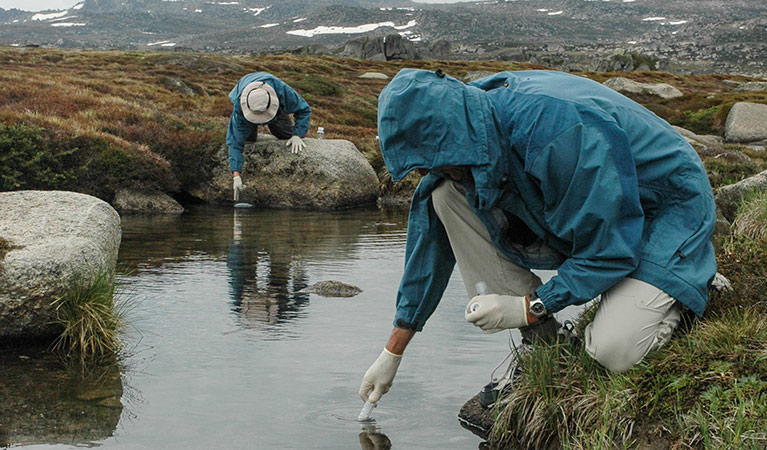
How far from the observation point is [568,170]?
12.7 feet

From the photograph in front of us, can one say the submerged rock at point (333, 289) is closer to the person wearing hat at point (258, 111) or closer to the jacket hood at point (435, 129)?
the jacket hood at point (435, 129)

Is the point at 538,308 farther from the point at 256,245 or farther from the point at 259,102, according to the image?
the point at 259,102

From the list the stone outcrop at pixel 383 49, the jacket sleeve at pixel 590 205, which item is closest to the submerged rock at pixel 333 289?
the jacket sleeve at pixel 590 205

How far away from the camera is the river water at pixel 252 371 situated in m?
4.88

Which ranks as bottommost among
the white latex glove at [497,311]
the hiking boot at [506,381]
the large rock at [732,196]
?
the large rock at [732,196]

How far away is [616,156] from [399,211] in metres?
12.4

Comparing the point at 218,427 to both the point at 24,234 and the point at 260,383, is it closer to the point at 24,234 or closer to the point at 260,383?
the point at 260,383

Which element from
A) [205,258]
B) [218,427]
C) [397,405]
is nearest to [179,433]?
[218,427]

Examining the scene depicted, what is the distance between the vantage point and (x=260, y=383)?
574 cm

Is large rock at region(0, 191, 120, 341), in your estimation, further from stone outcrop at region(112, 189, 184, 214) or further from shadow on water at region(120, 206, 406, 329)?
stone outcrop at region(112, 189, 184, 214)

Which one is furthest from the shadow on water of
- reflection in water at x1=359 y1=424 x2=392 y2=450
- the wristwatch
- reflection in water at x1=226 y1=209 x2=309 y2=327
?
the wristwatch

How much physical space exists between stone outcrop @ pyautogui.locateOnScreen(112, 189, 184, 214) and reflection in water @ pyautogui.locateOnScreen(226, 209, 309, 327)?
296 cm

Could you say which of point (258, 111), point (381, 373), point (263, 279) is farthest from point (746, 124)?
point (381, 373)

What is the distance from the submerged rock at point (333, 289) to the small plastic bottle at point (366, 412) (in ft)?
11.5
